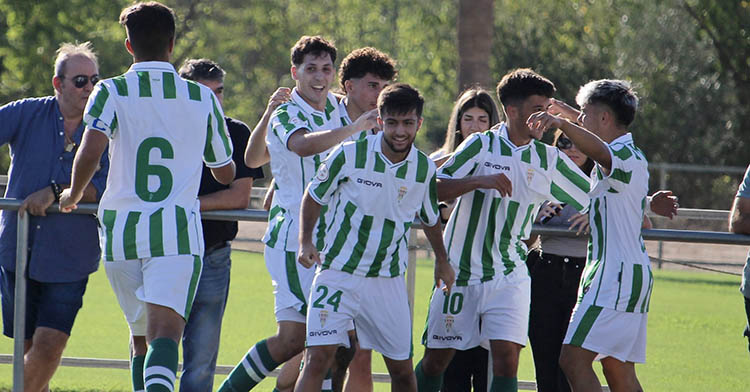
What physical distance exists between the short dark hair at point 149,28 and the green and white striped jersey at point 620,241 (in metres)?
2.17

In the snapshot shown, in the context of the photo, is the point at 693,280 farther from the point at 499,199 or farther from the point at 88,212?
the point at 88,212

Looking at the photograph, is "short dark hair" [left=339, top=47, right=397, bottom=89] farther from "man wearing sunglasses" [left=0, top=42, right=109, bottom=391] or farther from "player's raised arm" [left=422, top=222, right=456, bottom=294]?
"man wearing sunglasses" [left=0, top=42, right=109, bottom=391]

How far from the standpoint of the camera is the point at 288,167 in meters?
5.34

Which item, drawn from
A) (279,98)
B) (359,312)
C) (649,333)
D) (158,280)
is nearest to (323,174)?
(359,312)

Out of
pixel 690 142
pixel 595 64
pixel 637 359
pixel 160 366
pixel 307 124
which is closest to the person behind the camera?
pixel 160 366

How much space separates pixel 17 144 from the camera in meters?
5.44

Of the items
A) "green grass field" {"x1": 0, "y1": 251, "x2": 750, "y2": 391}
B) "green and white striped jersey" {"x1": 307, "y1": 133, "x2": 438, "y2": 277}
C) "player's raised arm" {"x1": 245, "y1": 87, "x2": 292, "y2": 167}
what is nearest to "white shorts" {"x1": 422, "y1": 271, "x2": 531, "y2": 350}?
"green and white striped jersey" {"x1": 307, "y1": 133, "x2": 438, "y2": 277}

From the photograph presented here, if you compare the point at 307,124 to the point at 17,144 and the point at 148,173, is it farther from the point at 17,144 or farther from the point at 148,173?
the point at 17,144

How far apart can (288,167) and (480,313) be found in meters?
1.27

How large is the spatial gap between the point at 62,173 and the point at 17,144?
31cm

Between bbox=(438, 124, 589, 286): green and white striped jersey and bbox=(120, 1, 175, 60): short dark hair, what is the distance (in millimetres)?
1547

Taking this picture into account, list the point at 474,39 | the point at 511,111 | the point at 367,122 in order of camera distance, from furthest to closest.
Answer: the point at 474,39
the point at 511,111
the point at 367,122

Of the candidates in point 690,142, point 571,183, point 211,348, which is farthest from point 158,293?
point 690,142

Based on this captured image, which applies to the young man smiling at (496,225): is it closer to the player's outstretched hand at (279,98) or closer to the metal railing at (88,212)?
the metal railing at (88,212)
